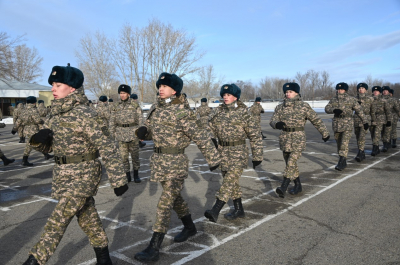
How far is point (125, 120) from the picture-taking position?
732cm

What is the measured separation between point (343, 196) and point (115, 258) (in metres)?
4.28

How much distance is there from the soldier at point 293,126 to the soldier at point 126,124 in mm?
3089

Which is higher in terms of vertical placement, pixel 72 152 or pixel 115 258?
pixel 72 152

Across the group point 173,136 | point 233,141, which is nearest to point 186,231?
point 173,136

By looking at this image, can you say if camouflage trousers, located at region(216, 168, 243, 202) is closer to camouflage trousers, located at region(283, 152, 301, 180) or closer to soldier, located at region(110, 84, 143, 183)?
camouflage trousers, located at region(283, 152, 301, 180)

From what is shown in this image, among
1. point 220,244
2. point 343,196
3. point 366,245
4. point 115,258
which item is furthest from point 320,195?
point 115,258

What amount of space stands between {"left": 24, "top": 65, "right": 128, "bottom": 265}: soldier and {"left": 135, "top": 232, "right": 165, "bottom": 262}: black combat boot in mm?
369

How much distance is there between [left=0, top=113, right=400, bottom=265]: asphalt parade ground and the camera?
3701mm

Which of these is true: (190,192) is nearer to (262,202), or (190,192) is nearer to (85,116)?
(262,202)

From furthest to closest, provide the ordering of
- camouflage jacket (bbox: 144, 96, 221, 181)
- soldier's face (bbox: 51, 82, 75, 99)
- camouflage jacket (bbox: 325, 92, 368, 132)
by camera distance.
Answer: camouflage jacket (bbox: 325, 92, 368, 132) → camouflage jacket (bbox: 144, 96, 221, 181) → soldier's face (bbox: 51, 82, 75, 99)

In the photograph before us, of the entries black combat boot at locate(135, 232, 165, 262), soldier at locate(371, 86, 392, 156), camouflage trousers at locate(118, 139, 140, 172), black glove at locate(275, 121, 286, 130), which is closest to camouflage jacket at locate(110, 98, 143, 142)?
camouflage trousers at locate(118, 139, 140, 172)

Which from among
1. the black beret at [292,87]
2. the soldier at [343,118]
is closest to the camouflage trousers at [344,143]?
the soldier at [343,118]

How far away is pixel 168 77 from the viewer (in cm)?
392

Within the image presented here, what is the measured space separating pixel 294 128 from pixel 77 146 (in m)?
4.27
